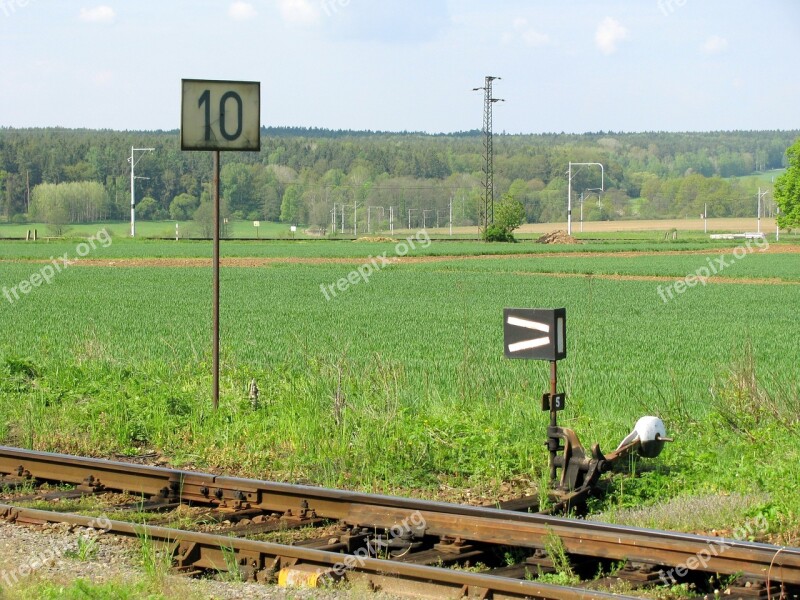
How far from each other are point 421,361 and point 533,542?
1139 cm

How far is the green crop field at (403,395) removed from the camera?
9.05m

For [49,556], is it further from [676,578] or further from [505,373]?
[505,373]

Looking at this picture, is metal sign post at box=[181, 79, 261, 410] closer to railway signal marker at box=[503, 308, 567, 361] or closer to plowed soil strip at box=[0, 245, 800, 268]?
railway signal marker at box=[503, 308, 567, 361]

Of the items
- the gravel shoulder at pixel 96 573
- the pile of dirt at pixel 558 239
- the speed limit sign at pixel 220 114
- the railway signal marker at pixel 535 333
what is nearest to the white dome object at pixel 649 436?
the railway signal marker at pixel 535 333

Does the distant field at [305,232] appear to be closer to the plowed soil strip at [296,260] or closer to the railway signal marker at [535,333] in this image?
the plowed soil strip at [296,260]

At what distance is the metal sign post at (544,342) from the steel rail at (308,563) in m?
2.51

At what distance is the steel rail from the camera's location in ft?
18.2

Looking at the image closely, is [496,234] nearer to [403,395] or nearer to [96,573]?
[403,395]

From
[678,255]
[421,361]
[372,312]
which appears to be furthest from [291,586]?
[678,255]

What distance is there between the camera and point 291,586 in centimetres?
599

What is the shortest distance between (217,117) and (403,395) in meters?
3.68

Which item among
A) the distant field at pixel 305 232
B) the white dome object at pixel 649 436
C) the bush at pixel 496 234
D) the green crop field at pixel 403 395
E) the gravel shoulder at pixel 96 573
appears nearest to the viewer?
the gravel shoulder at pixel 96 573

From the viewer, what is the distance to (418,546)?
22.0ft

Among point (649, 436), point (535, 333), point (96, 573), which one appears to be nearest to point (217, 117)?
point (535, 333)
